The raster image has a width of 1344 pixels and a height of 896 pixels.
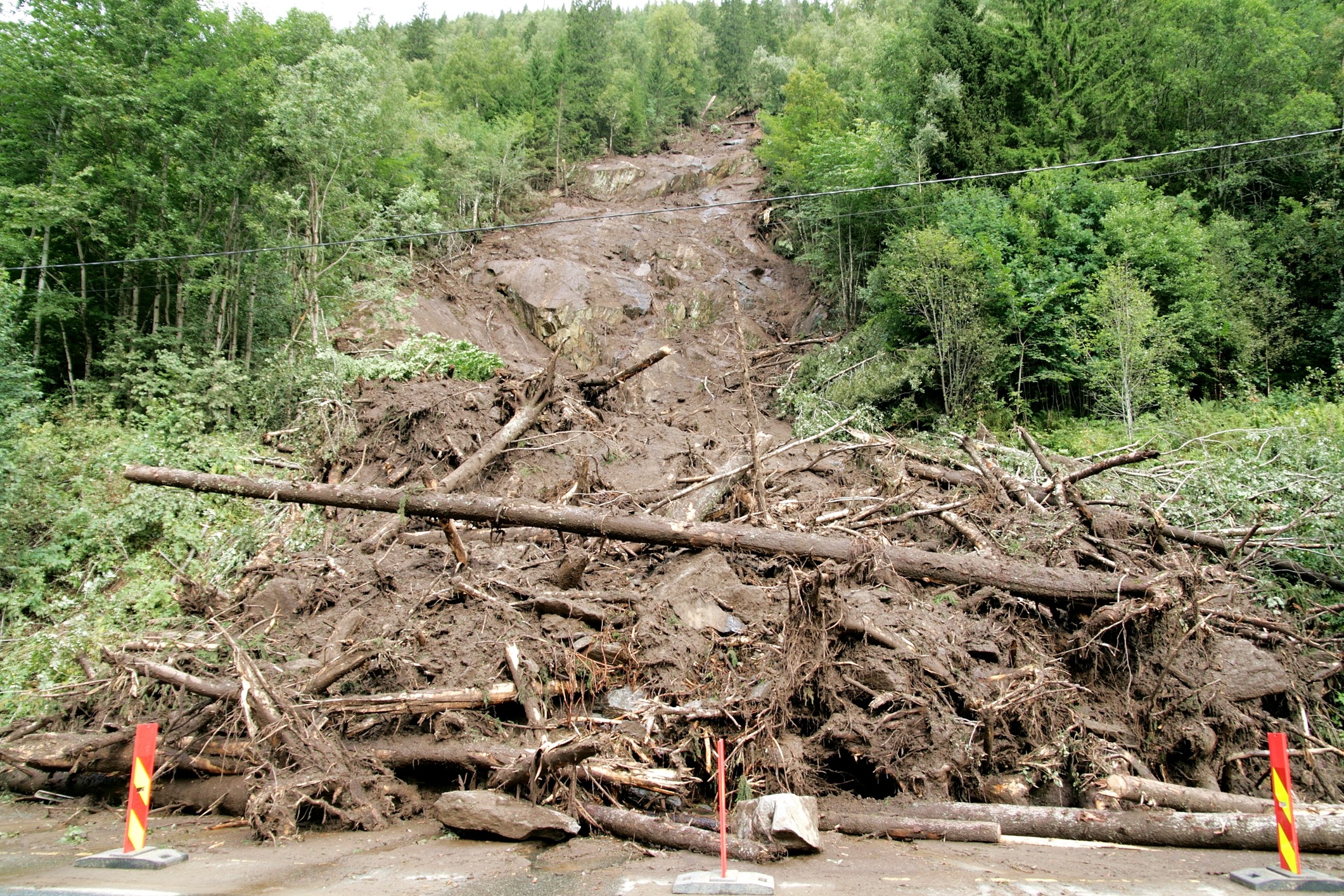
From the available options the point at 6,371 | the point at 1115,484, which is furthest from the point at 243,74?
the point at 1115,484

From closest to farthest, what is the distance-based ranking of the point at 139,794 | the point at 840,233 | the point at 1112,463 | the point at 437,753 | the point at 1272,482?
the point at 139,794 → the point at 437,753 → the point at 1112,463 → the point at 1272,482 → the point at 840,233

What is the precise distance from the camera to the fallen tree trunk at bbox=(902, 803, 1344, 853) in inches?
179

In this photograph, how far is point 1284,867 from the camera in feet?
13.3

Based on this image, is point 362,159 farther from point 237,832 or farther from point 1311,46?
point 1311,46

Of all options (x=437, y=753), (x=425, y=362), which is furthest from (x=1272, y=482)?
(x=425, y=362)

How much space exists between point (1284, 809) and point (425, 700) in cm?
573

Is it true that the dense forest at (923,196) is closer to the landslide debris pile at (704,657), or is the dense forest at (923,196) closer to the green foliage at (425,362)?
the green foliage at (425,362)

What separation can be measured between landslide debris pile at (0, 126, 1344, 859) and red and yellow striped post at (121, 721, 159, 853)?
0.66m

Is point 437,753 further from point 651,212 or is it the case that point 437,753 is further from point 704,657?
point 651,212

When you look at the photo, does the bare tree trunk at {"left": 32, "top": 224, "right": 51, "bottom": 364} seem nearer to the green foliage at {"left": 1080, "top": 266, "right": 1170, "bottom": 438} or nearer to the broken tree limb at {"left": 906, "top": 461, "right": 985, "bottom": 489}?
the broken tree limb at {"left": 906, "top": 461, "right": 985, "bottom": 489}

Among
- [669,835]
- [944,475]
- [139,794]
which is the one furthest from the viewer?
[944,475]

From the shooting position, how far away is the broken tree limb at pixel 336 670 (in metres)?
5.88

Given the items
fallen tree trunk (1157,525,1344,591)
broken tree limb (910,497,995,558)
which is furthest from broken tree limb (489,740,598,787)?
fallen tree trunk (1157,525,1344,591)

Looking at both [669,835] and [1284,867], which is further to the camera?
[669,835]
